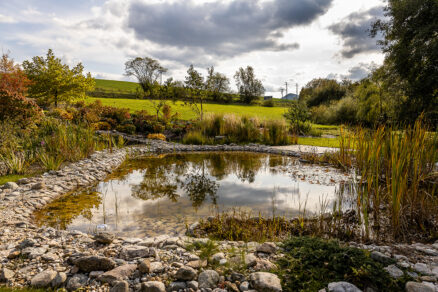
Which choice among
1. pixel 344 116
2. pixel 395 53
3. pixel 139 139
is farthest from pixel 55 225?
pixel 344 116

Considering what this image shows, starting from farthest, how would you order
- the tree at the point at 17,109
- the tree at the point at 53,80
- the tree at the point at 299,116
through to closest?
1. the tree at the point at 53,80
2. the tree at the point at 299,116
3. the tree at the point at 17,109

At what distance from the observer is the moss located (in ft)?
6.81

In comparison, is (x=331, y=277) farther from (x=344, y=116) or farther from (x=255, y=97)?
(x=255, y=97)

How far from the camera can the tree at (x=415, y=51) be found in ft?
32.5

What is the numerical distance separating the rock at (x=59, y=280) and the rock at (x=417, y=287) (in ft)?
9.44

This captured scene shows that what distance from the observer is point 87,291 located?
2146 millimetres

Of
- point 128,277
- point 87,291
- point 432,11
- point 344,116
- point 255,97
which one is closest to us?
point 87,291

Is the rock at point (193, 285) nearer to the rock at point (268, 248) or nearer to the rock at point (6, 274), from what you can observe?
the rock at point (268, 248)

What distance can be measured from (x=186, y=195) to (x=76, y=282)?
3195mm

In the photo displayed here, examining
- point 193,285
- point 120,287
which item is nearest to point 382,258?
point 193,285

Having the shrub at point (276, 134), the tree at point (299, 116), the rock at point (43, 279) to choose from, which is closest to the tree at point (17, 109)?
the rock at point (43, 279)

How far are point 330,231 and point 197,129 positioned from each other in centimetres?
1073

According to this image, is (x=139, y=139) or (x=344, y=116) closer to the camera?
(x=139, y=139)

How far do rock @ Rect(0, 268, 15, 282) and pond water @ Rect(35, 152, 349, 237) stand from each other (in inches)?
55.3
